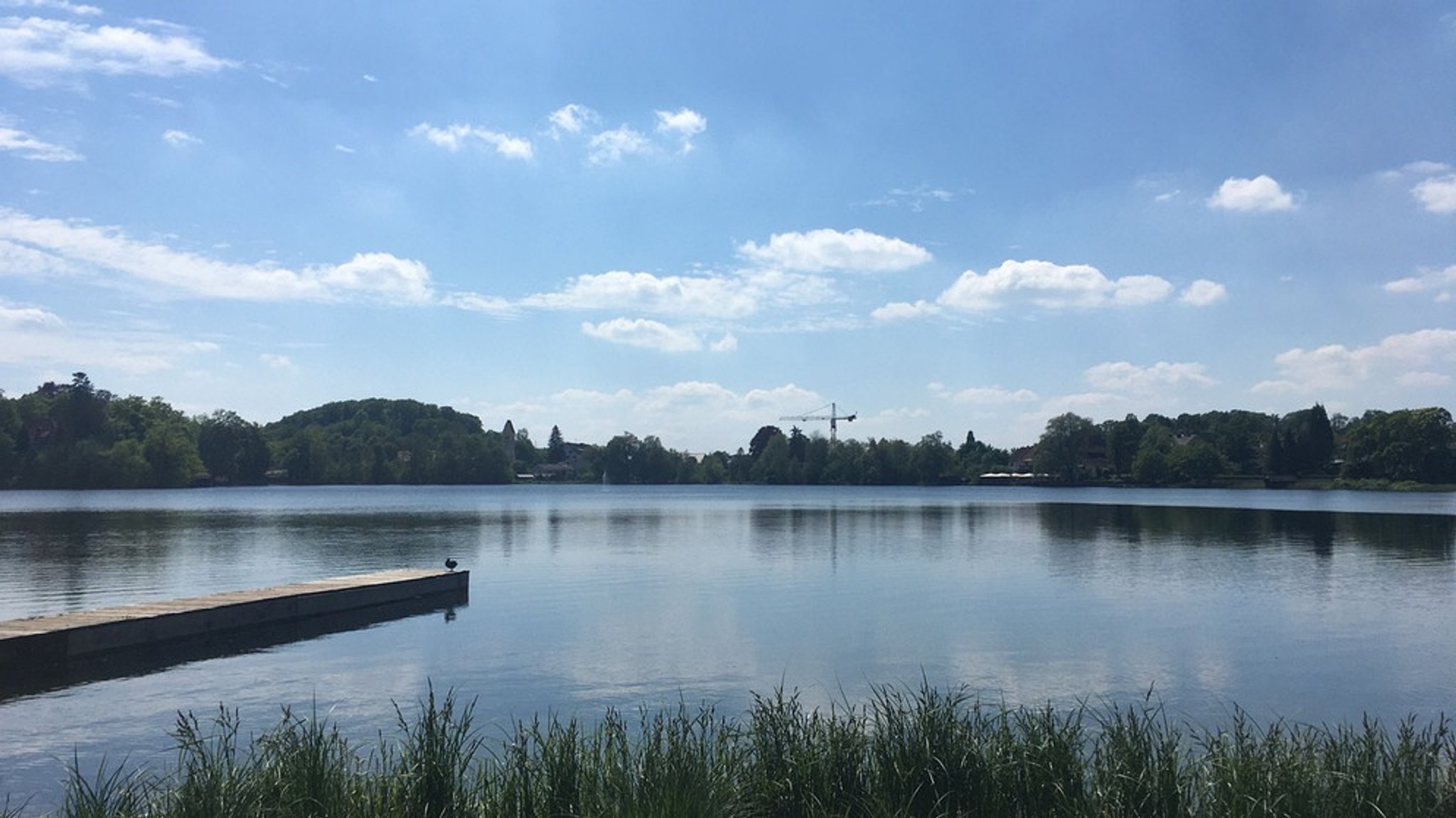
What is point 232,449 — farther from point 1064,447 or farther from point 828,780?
point 828,780

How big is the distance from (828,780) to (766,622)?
1612cm

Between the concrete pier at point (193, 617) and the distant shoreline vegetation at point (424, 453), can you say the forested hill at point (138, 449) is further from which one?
the concrete pier at point (193, 617)

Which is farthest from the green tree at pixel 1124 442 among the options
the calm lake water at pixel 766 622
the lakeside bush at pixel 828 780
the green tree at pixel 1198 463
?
the lakeside bush at pixel 828 780

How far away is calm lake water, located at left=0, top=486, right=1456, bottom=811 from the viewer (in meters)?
16.6

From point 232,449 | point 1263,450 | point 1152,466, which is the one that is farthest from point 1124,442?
point 232,449

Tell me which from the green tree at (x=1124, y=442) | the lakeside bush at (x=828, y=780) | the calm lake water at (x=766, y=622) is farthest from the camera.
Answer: the green tree at (x=1124, y=442)

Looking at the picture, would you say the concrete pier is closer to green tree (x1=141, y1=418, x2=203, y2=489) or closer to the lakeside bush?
the lakeside bush

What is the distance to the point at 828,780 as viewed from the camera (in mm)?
9289

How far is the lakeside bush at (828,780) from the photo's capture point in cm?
806

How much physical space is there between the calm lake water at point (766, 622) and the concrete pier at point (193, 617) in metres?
0.82


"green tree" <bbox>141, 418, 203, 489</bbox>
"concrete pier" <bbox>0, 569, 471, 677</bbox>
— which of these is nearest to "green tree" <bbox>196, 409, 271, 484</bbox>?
"green tree" <bbox>141, 418, 203, 489</bbox>

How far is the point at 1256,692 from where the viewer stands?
57.1ft

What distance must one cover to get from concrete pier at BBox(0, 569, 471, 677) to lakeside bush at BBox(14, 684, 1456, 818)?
12195 millimetres

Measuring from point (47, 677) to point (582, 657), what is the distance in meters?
10.0
